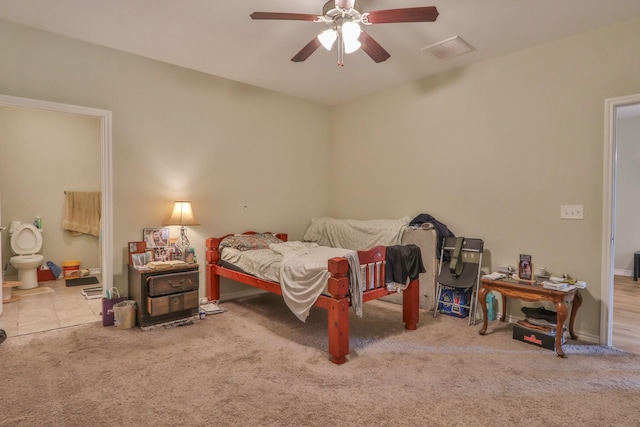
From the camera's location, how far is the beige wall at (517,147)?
9.70 feet

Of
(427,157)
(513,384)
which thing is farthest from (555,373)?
(427,157)

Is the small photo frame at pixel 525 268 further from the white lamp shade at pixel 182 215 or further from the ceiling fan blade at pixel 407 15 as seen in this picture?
the white lamp shade at pixel 182 215

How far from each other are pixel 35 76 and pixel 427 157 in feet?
13.2

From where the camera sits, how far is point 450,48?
3215mm

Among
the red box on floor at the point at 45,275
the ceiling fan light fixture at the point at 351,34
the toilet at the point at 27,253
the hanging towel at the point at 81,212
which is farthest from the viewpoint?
the hanging towel at the point at 81,212

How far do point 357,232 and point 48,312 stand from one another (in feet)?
11.4

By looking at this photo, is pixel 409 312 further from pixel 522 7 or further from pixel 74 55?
pixel 74 55

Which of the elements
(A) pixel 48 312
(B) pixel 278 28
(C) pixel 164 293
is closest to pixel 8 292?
(A) pixel 48 312

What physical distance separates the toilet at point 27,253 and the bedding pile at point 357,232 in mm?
3696

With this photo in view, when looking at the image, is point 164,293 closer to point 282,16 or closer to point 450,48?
point 282,16

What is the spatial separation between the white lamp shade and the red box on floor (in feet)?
9.41

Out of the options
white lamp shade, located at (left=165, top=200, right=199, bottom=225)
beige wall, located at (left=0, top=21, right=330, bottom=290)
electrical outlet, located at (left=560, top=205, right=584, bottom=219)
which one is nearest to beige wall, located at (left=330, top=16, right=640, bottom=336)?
electrical outlet, located at (left=560, top=205, right=584, bottom=219)

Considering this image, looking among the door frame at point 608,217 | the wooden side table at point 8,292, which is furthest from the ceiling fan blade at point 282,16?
the wooden side table at point 8,292

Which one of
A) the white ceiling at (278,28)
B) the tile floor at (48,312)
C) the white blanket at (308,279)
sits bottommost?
the tile floor at (48,312)
